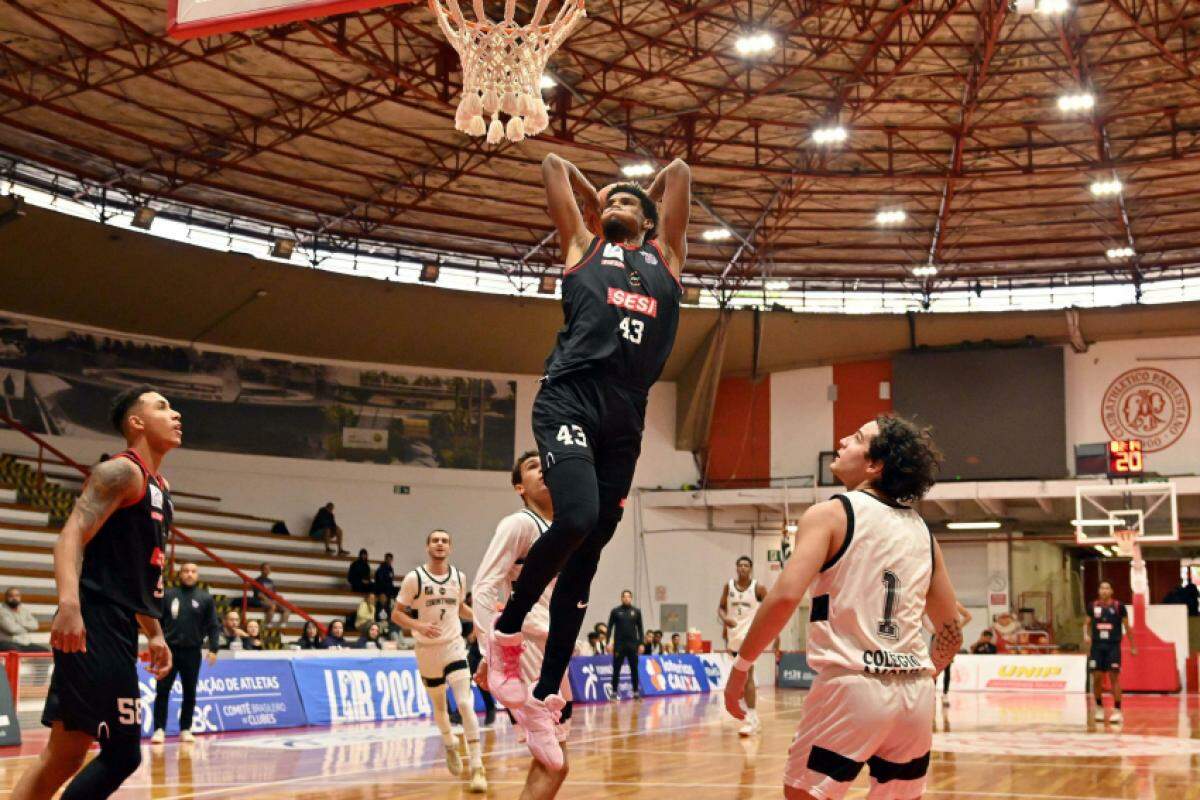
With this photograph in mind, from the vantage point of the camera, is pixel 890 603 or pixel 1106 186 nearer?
pixel 890 603

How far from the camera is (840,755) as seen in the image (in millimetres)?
4270

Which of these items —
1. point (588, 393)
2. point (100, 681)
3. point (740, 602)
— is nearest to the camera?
point (100, 681)

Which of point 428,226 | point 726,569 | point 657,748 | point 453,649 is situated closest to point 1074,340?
point 726,569

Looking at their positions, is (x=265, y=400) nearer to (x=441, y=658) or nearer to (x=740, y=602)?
(x=740, y=602)

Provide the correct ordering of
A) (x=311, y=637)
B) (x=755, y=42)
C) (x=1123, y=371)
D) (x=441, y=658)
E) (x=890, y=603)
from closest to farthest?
1. (x=890, y=603)
2. (x=441, y=658)
3. (x=311, y=637)
4. (x=755, y=42)
5. (x=1123, y=371)

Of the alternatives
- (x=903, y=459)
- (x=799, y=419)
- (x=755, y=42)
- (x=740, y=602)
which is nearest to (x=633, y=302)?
(x=903, y=459)

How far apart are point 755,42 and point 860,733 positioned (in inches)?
840

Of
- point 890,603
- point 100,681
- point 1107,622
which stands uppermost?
point 890,603

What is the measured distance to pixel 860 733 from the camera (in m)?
4.25

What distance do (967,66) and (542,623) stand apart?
21.3 meters

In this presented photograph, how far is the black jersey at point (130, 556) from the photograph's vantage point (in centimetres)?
515

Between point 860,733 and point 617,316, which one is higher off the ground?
point 617,316

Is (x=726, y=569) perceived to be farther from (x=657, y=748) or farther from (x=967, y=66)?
(x=657, y=748)

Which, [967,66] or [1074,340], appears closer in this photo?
[967,66]
